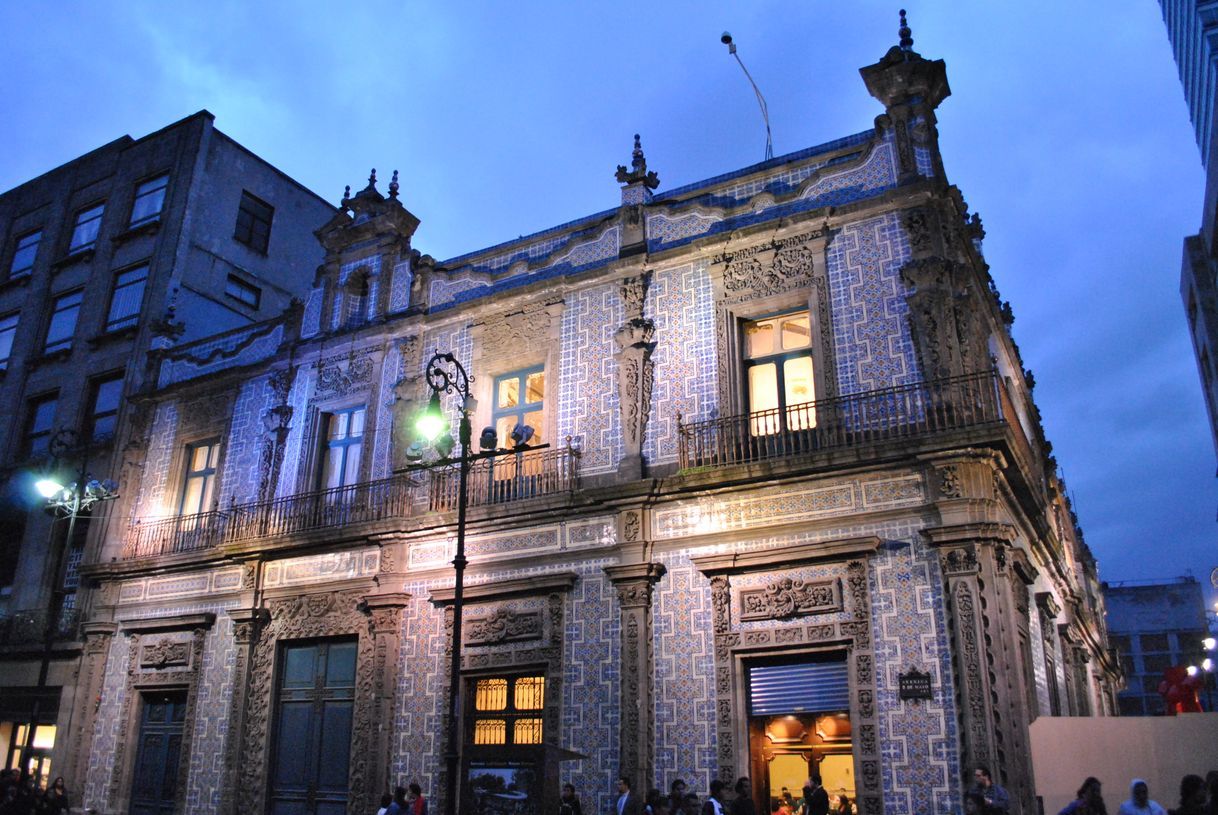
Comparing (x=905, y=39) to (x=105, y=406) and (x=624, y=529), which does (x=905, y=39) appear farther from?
(x=105, y=406)

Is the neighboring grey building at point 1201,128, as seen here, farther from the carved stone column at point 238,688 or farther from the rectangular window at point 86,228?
the rectangular window at point 86,228

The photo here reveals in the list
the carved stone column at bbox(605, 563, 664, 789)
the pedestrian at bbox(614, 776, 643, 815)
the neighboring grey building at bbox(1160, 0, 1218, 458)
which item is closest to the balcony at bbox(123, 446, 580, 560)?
the carved stone column at bbox(605, 563, 664, 789)

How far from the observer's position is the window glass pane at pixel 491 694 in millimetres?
14531

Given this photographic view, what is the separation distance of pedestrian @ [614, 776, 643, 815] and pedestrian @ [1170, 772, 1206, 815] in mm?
6089

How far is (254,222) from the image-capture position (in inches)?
1008

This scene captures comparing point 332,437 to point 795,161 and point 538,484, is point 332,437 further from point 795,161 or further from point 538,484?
point 795,161

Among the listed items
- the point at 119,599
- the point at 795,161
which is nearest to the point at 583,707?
the point at 795,161

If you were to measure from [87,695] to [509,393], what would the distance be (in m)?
10.5

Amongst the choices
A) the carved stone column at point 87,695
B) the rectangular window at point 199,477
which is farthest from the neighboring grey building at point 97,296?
the rectangular window at point 199,477

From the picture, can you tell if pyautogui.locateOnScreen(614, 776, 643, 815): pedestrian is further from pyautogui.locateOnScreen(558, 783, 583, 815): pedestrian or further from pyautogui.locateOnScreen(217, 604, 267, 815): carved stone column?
pyautogui.locateOnScreen(217, 604, 267, 815): carved stone column

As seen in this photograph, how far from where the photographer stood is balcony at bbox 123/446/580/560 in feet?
50.1

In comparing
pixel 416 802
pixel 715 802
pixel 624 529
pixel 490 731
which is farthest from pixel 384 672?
pixel 715 802

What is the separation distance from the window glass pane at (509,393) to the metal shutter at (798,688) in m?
6.40

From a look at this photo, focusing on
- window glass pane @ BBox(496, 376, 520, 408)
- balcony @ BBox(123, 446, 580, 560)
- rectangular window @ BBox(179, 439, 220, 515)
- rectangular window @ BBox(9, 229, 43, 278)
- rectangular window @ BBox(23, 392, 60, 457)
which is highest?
rectangular window @ BBox(9, 229, 43, 278)
